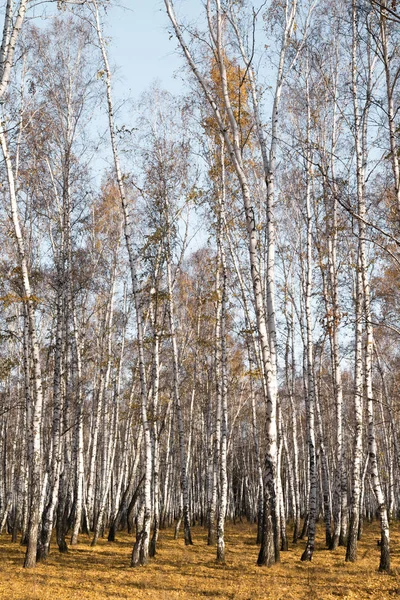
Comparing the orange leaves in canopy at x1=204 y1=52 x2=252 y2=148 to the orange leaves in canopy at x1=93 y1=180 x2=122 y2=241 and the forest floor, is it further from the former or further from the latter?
the forest floor

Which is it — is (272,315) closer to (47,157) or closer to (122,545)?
(47,157)

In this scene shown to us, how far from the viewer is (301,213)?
16328mm

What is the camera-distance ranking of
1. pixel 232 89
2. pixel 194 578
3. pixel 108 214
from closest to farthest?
pixel 194 578
pixel 232 89
pixel 108 214

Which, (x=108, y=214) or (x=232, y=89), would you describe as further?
(x=108, y=214)

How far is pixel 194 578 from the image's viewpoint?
978cm

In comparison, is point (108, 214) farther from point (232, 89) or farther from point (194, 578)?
point (194, 578)

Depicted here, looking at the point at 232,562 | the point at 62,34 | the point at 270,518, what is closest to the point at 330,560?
the point at 232,562

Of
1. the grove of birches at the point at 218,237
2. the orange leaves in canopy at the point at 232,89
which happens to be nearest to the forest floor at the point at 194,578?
the grove of birches at the point at 218,237

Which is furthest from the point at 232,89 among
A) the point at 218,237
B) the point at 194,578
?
the point at 194,578

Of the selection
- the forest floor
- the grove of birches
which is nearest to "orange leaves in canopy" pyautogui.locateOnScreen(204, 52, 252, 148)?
the grove of birches

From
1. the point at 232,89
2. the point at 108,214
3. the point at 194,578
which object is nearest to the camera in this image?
the point at 194,578

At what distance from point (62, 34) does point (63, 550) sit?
14.2 m

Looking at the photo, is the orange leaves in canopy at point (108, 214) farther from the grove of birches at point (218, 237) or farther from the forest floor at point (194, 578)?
the forest floor at point (194, 578)

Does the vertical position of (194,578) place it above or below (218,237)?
below
